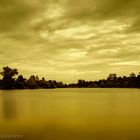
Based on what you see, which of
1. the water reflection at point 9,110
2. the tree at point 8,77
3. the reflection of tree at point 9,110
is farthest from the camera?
the tree at point 8,77

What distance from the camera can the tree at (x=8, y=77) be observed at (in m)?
193

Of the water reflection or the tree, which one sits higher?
the tree

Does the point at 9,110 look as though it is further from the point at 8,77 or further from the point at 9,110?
the point at 8,77

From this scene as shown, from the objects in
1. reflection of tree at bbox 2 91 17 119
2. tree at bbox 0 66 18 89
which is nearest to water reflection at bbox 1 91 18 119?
reflection of tree at bbox 2 91 17 119

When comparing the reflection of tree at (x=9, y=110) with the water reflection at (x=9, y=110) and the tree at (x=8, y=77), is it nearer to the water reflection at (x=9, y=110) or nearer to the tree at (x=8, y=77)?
the water reflection at (x=9, y=110)

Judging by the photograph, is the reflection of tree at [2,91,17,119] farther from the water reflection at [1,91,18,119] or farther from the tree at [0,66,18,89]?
the tree at [0,66,18,89]

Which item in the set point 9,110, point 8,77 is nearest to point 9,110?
point 9,110

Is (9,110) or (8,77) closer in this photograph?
(9,110)

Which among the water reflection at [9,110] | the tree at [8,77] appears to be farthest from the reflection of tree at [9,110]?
the tree at [8,77]

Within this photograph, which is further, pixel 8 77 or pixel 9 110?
pixel 8 77

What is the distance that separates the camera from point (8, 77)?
19475 centimetres

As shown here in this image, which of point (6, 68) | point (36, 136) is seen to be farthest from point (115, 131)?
point (6, 68)

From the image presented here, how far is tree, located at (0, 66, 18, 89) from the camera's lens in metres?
193

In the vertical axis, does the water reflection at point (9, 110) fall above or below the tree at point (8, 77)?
below
